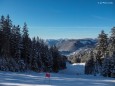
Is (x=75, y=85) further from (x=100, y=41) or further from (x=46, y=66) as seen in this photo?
(x=46, y=66)

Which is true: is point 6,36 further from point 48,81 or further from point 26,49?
point 48,81

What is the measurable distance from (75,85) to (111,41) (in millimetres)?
49654

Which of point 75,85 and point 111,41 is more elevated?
point 111,41

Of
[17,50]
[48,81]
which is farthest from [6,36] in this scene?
[48,81]

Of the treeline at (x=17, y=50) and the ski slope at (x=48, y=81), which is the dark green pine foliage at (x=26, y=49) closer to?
the treeline at (x=17, y=50)

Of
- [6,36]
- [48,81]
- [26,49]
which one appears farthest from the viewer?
[26,49]

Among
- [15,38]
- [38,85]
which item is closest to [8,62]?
[15,38]

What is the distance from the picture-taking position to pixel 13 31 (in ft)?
220

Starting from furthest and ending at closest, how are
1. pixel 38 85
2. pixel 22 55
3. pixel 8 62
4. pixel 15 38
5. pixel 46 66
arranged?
pixel 46 66
pixel 22 55
pixel 15 38
pixel 8 62
pixel 38 85

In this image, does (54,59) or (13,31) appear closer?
(13,31)

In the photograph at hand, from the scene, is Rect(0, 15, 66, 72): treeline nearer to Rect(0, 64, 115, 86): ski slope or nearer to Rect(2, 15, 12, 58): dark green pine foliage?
Rect(2, 15, 12, 58): dark green pine foliage

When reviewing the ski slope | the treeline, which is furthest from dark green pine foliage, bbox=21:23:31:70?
the ski slope

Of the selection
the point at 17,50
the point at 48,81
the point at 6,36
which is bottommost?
the point at 48,81

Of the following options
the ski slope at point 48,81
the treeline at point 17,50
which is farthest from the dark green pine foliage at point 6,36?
the ski slope at point 48,81
